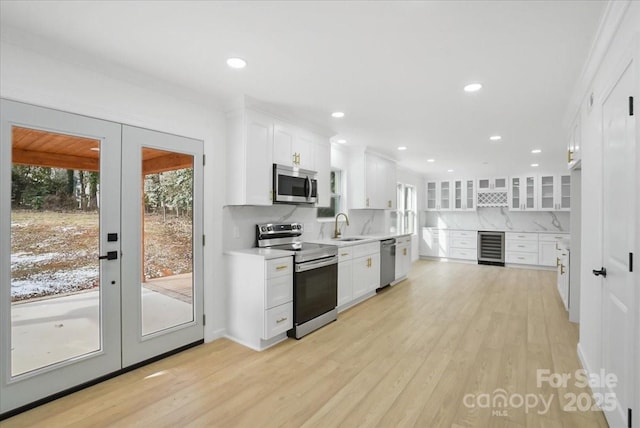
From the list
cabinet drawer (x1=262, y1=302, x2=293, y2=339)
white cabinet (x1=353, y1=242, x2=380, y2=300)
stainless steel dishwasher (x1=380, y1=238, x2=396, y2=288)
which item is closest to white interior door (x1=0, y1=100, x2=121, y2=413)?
cabinet drawer (x1=262, y1=302, x2=293, y2=339)

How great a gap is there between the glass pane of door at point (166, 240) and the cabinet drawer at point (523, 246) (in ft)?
25.0

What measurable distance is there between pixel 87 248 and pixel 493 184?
8.93 m

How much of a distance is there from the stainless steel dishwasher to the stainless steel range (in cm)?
155

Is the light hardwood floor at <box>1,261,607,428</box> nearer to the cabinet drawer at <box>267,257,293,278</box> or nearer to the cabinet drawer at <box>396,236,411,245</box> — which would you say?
the cabinet drawer at <box>267,257,293,278</box>

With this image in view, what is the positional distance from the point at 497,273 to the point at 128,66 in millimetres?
7478

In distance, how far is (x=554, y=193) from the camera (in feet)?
25.6

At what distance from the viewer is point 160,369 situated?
8.73 feet

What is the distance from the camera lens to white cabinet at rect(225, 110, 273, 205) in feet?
10.6

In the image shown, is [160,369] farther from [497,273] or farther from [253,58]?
[497,273]

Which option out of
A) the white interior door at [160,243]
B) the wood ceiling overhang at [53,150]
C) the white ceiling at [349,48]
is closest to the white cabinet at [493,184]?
the white ceiling at [349,48]

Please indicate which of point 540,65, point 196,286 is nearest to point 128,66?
point 196,286

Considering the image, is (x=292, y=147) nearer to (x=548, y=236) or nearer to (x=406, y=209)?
(x=406, y=209)

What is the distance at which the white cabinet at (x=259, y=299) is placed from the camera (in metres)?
3.04

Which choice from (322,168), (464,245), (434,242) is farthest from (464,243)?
(322,168)
